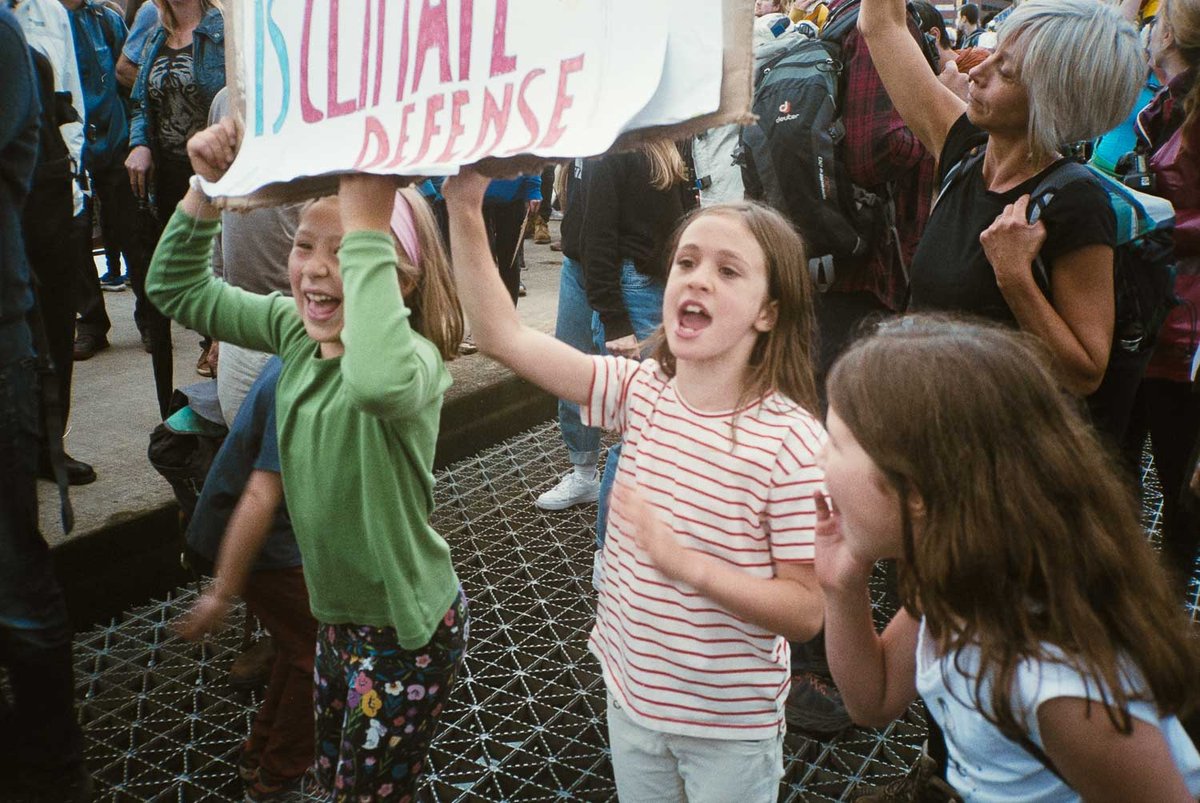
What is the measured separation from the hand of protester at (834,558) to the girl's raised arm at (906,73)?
1391 millimetres

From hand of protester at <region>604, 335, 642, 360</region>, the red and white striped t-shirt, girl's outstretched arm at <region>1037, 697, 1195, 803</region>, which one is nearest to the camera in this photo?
girl's outstretched arm at <region>1037, 697, 1195, 803</region>

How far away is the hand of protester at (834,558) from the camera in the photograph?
1295 millimetres

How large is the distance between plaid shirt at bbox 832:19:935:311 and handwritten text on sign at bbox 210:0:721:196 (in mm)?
1829

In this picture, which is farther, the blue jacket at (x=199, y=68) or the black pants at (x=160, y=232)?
the black pants at (x=160, y=232)

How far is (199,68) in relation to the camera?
3.77 meters

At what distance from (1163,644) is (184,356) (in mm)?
5098

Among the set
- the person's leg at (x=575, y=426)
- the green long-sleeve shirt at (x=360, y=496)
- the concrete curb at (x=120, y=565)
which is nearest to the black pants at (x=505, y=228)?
the person's leg at (x=575, y=426)

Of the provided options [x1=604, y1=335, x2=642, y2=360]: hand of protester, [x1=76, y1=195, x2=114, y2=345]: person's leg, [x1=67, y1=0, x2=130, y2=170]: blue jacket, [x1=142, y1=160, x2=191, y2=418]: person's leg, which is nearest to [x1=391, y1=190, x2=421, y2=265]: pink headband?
[x1=604, y1=335, x2=642, y2=360]: hand of protester

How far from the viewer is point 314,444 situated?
1813 mm

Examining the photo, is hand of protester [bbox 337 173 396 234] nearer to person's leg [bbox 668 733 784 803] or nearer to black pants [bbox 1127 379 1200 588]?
person's leg [bbox 668 733 784 803]

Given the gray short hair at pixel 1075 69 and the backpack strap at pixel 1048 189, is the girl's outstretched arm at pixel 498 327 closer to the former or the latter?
the backpack strap at pixel 1048 189

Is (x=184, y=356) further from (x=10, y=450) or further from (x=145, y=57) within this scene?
(x=10, y=450)

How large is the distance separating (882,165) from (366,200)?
192 centimetres

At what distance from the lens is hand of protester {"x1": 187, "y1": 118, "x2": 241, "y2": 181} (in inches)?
59.5
